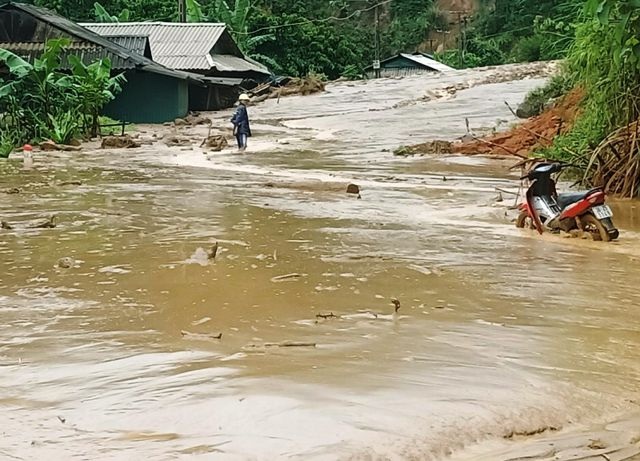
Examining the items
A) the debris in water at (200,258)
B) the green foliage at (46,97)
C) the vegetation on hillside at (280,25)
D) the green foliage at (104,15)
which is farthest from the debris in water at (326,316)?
the green foliage at (104,15)

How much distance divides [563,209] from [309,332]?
5238mm

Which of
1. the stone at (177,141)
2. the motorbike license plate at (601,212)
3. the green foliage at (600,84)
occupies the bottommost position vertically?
the stone at (177,141)

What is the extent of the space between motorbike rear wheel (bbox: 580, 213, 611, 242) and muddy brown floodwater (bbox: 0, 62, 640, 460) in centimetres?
15

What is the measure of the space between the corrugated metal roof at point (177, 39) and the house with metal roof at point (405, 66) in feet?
57.5

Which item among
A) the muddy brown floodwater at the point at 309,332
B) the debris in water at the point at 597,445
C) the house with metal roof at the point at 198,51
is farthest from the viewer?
the house with metal roof at the point at 198,51

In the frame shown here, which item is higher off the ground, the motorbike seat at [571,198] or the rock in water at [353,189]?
the motorbike seat at [571,198]

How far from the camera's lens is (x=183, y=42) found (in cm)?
4294

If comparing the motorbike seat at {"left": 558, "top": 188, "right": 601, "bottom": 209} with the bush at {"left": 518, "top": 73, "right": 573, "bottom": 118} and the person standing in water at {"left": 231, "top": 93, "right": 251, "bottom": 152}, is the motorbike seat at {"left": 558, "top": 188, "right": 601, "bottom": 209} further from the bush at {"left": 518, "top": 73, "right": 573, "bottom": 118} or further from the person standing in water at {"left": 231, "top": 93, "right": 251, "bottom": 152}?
the bush at {"left": 518, "top": 73, "right": 573, "bottom": 118}

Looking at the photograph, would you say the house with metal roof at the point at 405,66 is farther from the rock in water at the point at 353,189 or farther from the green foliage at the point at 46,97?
the rock in water at the point at 353,189

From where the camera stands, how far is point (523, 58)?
180 ft

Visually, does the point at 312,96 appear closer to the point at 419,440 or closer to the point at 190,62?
the point at 190,62

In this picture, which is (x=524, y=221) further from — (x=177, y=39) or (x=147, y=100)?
(x=177, y=39)

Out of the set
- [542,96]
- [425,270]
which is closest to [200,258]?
[425,270]

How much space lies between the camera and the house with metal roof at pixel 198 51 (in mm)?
41250
